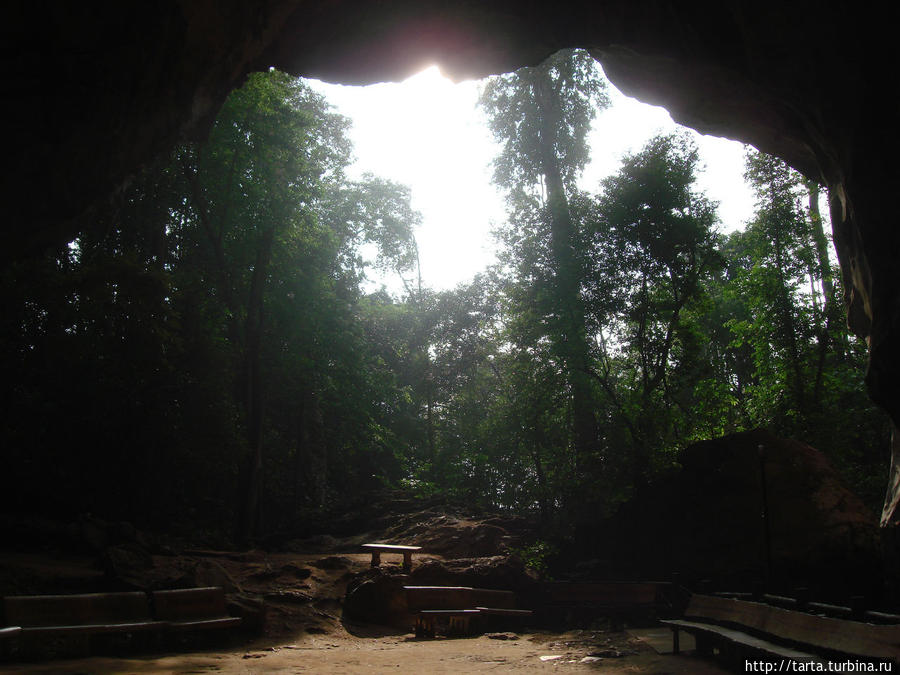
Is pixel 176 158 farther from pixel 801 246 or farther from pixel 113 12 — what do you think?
pixel 801 246

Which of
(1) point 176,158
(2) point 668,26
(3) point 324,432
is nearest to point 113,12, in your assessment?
(2) point 668,26

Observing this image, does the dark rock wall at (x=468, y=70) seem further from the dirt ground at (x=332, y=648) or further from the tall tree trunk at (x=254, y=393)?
the tall tree trunk at (x=254, y=393)

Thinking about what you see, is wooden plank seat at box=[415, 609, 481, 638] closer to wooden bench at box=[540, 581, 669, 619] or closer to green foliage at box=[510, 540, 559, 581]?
wooden bench at box=[540, 581, 669, 619]

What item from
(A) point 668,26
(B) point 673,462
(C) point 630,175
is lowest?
(B) point 673,462

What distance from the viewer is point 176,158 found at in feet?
61.1

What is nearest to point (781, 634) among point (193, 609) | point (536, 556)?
point (193, 609)

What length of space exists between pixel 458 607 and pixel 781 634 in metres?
6.73

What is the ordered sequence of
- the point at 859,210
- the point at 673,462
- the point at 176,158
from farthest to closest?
1. the point at 176,158
2. the point at 673,462
3. the point at 859,210

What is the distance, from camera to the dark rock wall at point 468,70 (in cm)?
564

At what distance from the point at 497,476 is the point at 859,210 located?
1735 cm

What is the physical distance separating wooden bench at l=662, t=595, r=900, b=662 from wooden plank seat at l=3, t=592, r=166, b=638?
22.9 feet

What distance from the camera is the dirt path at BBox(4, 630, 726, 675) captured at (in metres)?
6.64

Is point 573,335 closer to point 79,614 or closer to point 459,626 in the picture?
point 459,626

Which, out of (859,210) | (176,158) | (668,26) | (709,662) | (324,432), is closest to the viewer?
(709,662)
